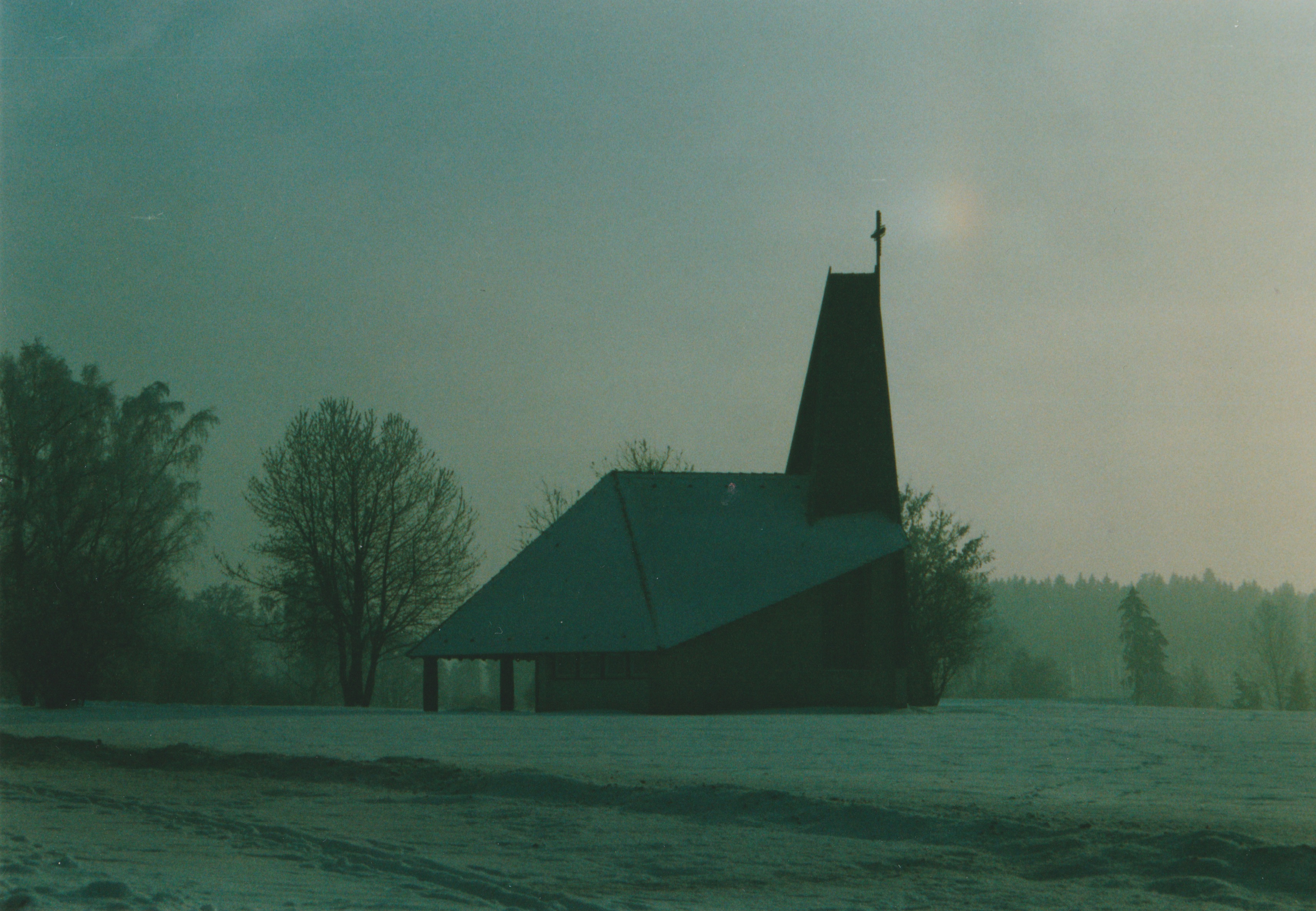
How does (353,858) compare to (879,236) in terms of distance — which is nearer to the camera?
(353,858)

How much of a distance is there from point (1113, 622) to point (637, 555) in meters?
150

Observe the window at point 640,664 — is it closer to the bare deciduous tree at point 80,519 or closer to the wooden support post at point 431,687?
the wooden support post at point 431,687

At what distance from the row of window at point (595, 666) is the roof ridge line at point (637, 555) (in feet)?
3.25

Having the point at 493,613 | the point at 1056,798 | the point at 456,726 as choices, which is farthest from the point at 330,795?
the point at 493,613

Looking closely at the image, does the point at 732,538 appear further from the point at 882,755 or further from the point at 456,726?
the point at 882,755

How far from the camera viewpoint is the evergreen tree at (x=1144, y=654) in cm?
7531

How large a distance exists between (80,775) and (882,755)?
922cm

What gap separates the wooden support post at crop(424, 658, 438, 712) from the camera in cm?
3206

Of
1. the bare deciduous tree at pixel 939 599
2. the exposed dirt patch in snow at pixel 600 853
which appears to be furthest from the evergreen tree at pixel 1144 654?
the exposed dirt patch in snow at pixel 600 853

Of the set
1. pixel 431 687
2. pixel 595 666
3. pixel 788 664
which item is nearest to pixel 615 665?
pixel 595 666

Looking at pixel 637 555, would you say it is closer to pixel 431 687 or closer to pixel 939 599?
pixel 431 687

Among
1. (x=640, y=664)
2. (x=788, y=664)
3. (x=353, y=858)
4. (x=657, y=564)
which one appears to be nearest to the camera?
(x=353, y=858)

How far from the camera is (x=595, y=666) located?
30.1m

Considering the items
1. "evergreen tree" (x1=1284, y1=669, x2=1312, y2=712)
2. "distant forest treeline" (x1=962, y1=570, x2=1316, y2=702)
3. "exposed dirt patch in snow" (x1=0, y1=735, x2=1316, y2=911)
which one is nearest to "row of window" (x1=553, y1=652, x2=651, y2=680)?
"exposed dirt patch in snow" (x1=0, y1=735, x2=1316, y2=911)
